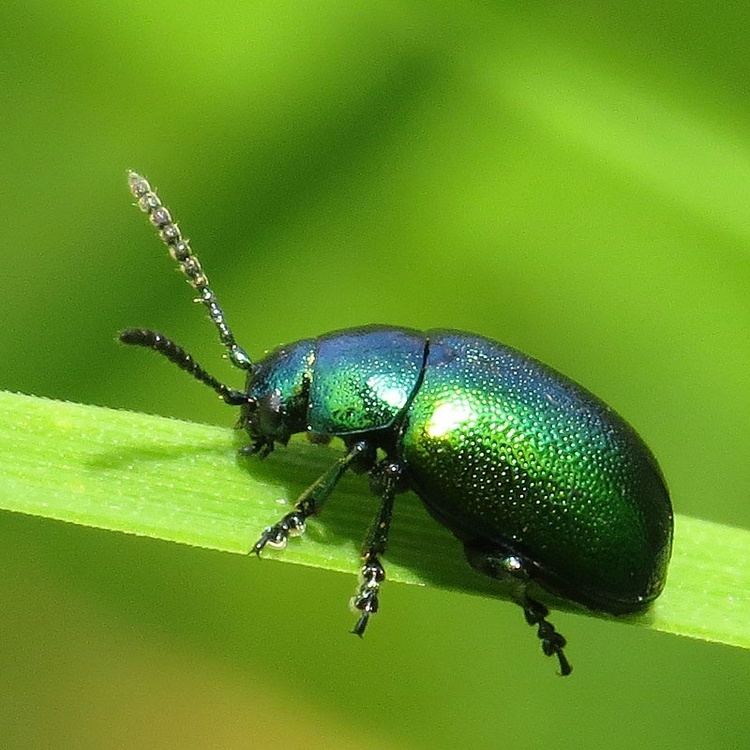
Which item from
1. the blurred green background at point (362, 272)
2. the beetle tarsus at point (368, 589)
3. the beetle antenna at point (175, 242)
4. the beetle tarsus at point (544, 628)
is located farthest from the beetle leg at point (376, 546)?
the blurred green background at point (362, 272)

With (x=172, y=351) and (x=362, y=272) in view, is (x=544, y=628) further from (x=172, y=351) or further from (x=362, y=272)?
(x=362, y=272)

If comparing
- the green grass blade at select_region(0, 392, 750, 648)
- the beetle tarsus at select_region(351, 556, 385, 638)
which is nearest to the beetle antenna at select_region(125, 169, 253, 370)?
the green grass blade at select_region(0, 392, 750, 648)

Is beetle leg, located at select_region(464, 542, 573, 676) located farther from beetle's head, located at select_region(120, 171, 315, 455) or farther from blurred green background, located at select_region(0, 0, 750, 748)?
blurred green background, located at select_region(0, 0, 750, 748)

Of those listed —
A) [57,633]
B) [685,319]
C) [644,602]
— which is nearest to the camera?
[644,602]

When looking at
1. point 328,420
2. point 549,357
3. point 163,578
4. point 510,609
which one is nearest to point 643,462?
point 328,420

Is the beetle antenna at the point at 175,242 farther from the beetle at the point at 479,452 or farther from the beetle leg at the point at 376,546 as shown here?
the beetle leg at the point at 376,546

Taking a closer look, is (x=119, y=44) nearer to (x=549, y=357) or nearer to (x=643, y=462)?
(x=549, y=357)

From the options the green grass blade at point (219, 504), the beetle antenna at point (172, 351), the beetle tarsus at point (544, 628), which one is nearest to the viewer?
the green grass blade at point (219, 504)
